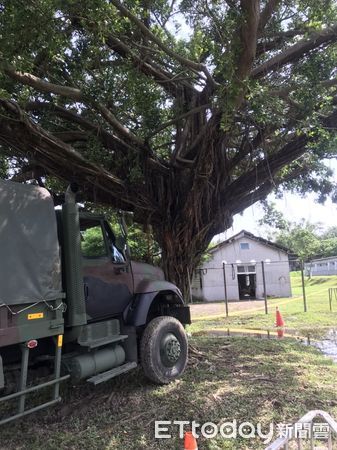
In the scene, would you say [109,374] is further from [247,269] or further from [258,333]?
[247,269]

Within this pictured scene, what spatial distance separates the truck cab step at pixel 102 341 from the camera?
20.0 feet

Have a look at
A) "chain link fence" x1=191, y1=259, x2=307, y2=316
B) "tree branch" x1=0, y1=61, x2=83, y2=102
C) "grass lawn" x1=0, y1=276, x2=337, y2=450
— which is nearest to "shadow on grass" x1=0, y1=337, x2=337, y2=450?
"grass lawn" x1=0, y1=276, x2=337, y2=450

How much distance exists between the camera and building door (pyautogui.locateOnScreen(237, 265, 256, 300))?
36750 millimetres

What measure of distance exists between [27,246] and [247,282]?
33502 mm

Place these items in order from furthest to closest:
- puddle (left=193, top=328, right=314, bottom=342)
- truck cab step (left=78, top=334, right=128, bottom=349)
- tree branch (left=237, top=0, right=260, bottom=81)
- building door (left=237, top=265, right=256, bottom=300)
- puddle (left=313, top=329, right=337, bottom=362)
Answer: building door (left=237, top=265, right=256, bottom=300) < puddle (left=193, top=328, right=314, bottom=342) < puddle (left=313, top=329, right=337, bottom=362) < truck cab step (left=78, top=334, right=128, bottom=349) < tree branch (left=237, top=0, right=260, bottom=81)

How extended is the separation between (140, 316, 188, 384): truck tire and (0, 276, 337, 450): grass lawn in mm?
189

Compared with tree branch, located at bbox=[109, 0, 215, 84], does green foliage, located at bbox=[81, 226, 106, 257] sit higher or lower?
lower

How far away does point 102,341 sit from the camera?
6.32 metres

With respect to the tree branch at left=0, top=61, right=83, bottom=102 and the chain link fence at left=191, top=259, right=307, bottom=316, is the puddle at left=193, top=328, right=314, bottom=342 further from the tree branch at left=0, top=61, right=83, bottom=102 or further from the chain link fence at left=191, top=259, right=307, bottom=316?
the chain link fence at left=191, top=259, right=307, bottom=316

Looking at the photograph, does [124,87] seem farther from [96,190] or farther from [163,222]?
[163,222]

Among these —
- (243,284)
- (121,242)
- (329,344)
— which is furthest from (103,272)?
(243,284)

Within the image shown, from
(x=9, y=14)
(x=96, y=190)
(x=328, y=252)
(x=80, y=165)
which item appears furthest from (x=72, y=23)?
(x=328, y=252)

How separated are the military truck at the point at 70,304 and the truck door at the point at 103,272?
1 centimetres

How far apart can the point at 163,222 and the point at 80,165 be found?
2.28 metres
